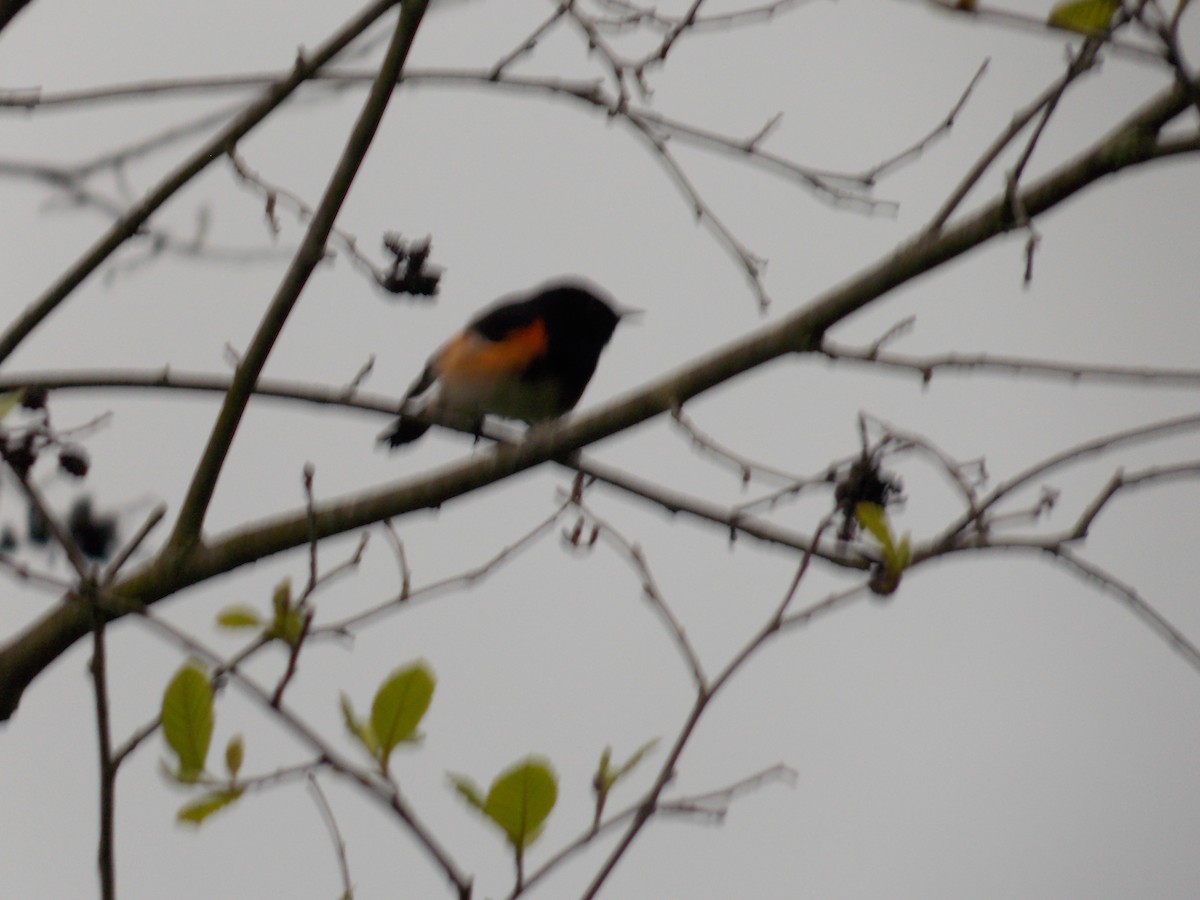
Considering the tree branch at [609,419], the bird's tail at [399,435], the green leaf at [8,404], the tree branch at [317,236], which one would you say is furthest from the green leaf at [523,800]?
the bird's tail at [399,435]

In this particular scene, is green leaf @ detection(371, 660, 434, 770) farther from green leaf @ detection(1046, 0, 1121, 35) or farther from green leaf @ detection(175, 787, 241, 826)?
green leaf @ detection(1046, 0, 1121, 35)

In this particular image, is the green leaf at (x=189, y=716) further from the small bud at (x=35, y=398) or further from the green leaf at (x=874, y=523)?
the small bud at (x=35, y=398)

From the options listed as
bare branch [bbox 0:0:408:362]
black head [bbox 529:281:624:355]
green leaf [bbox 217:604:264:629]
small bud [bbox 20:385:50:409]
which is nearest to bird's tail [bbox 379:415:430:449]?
black head [bbox 529:281:624:355]

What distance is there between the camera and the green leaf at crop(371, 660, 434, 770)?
1.58 meters

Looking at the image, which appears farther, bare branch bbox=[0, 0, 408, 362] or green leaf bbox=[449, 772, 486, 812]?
bare branch bbox=[0, 0, 408, 362]

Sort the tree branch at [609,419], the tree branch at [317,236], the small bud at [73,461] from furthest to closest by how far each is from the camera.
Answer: the small bud at [73,461] < the tree branch at [317,236] < the tree branch at [609,419]

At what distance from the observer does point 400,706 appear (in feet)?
5.21

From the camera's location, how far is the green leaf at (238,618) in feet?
5.97

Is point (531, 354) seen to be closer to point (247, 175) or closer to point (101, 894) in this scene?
point (247, 175)

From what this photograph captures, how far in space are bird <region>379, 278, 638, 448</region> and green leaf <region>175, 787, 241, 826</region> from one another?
2.52 metres

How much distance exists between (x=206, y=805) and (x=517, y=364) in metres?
2.90

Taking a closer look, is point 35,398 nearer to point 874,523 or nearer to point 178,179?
point 178,179

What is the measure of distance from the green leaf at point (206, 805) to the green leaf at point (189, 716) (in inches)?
1.5

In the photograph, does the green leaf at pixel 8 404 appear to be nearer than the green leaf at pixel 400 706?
No
